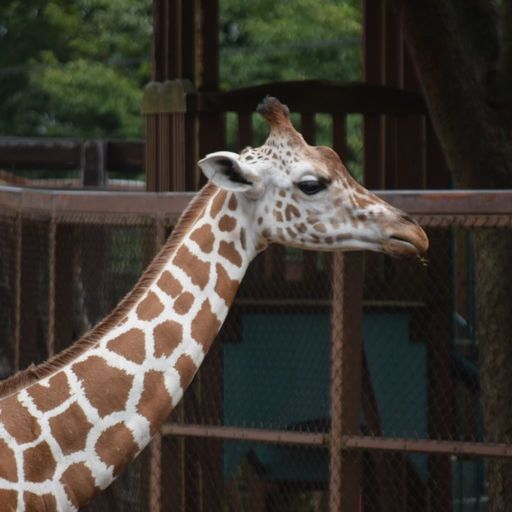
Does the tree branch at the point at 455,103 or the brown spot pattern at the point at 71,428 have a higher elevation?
the tree branch at the point at 455,103

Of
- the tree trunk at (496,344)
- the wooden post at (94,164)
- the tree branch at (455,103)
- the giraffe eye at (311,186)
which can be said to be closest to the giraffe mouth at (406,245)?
the giraffe eye at (311,186)

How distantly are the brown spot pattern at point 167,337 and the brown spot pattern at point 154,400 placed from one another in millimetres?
84

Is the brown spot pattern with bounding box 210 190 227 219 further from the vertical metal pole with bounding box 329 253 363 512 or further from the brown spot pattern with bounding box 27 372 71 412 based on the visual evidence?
the vertical metal pole with bounding box 329 253 363 512

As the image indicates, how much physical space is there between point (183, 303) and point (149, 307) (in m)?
0.13

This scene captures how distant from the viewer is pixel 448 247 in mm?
9031

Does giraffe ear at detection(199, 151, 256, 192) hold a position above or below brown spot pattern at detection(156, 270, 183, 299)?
above

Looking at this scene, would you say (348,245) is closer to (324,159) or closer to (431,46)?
(324,159)

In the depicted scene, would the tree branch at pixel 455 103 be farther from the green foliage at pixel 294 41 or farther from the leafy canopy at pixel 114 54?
the green foliage at pixel 294 41

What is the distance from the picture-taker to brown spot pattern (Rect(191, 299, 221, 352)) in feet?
19.8

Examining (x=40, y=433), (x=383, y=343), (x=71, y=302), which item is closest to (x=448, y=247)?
(x=383, y=343)

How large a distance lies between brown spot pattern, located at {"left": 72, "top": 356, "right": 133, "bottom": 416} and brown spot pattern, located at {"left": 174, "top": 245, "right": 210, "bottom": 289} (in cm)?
47

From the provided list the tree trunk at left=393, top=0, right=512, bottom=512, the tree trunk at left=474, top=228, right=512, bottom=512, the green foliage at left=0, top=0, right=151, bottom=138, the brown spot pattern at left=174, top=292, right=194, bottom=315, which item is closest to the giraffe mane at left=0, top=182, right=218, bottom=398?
the brown spot pattern at left=174, top=292, right=194, bottom=315

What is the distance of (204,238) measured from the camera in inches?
242

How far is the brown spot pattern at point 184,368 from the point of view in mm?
5947
